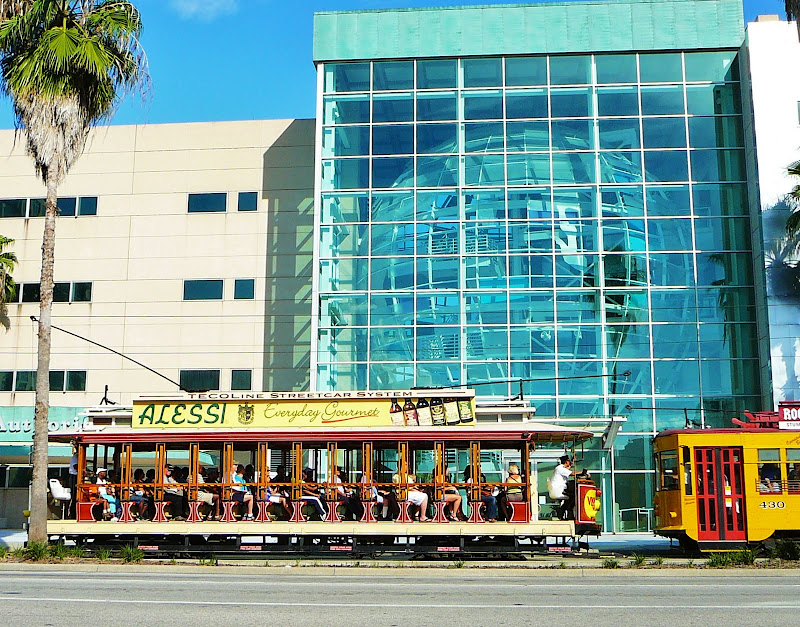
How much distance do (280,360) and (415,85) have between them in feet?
37.1

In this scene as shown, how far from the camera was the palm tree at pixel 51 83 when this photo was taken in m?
21.5

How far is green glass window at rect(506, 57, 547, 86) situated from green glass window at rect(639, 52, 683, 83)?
3.58 metres

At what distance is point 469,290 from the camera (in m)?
34.5

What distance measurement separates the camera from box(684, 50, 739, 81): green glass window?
3550 cm

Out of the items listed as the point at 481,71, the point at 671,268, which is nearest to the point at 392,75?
the point at 481,71

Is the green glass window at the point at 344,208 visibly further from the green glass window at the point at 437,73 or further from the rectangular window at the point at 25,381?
the rectangular window at the point at 25,381

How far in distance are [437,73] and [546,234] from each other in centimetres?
732

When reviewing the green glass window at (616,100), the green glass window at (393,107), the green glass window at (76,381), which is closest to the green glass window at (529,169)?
the green glass window at (616,100)

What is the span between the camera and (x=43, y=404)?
21531 millimetres

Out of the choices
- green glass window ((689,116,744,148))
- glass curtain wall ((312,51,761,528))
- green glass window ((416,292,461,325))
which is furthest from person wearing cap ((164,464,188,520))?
green glass window ((689,116,744,148))

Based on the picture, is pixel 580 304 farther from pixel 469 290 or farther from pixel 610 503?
pixel 610 503

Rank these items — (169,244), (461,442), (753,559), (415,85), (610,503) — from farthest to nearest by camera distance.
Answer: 1. (169,244)
2. (415,85)
3. (610,503)
4. (461,442)
5. (753,559)

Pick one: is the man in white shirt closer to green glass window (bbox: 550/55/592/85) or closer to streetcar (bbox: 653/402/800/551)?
streetcar (bbox: 653/402/800/551)

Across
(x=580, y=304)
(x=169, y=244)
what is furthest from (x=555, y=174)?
(x=169, y=244)
